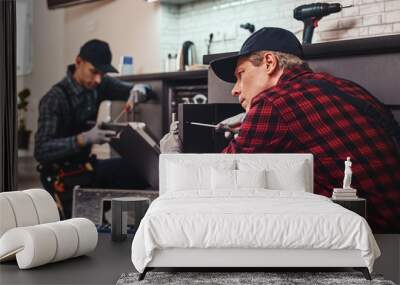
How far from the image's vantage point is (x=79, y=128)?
689 centimetres

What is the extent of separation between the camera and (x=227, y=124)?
5.89 m

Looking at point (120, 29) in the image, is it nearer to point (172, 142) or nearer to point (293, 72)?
point (172, 142)

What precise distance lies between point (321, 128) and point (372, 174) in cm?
55

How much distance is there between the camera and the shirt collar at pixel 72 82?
22.8 ft

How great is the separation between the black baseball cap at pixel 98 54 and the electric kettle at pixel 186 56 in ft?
2.56

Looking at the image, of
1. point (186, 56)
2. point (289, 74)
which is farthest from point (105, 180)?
point (289, 74)

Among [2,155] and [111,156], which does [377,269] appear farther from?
[2,155]

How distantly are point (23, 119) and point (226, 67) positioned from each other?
2483 mm

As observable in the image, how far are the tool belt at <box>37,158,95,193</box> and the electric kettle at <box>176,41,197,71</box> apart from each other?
1352 mm

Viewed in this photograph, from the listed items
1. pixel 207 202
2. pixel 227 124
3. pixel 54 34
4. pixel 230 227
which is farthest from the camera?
pixel 54 34

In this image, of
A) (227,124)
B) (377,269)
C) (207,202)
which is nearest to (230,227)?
(207,202)

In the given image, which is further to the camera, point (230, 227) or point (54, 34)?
point (54, 34)

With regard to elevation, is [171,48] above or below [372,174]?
above

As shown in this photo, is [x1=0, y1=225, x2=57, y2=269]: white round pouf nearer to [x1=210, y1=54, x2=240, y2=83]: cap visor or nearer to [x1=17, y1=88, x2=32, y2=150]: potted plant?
[x1=210, y1=54, x2=240, y2=83]: cap visor
